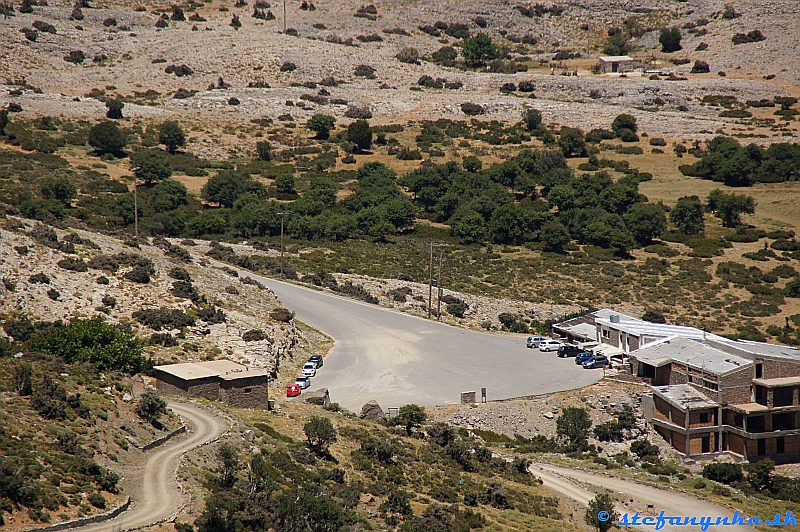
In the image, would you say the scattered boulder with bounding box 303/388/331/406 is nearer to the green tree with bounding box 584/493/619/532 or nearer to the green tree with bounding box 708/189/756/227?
the green tree with bounding box 584/493/619/532

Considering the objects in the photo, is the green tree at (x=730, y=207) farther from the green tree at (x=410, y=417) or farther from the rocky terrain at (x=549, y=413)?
the green tree at (x=410, y=417)

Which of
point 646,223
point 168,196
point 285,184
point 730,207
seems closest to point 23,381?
point 168,196

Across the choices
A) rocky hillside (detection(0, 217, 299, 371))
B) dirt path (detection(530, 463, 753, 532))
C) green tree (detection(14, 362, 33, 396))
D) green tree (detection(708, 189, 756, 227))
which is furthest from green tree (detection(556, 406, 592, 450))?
green tree (detection(708, 189, 756, 227))

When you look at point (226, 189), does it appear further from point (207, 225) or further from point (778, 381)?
point (778, 381)

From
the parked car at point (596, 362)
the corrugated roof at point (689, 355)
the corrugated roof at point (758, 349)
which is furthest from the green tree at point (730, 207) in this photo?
the parked car at point (596, 362)

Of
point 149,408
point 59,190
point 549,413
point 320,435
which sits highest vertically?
point 59,190

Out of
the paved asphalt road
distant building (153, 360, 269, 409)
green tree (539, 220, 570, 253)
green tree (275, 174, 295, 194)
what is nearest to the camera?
distant building (153, 360, 269, 409)

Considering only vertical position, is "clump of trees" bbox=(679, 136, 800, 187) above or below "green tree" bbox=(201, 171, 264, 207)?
above
